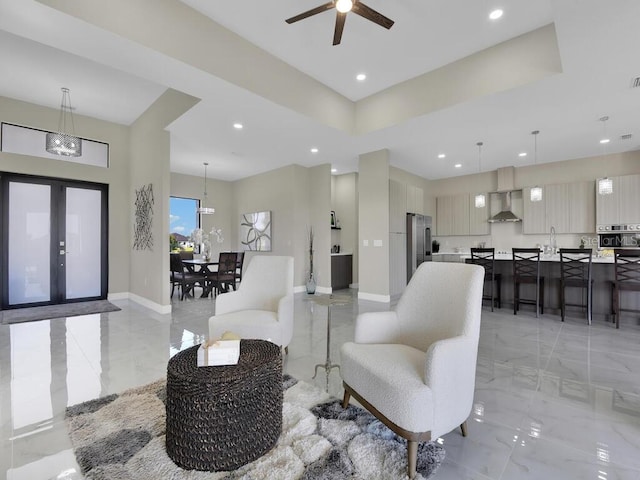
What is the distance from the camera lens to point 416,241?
7000 mm

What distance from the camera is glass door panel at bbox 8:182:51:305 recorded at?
209 inches

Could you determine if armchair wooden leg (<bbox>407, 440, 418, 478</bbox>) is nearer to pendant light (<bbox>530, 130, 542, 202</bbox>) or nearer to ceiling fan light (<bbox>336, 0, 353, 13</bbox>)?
ceiling fan light (<bbox>336, 0, 353, 13</bbox>)

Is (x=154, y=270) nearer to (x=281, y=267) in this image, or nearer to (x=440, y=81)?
(x=281, y=267)

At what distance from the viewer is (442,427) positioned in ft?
5.00

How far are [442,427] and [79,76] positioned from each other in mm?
6227

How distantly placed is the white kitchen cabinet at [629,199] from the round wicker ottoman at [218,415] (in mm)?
7956

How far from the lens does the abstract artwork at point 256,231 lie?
7771 mm

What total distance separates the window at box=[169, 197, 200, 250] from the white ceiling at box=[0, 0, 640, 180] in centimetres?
245

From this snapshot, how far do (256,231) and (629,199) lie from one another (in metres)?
8.28

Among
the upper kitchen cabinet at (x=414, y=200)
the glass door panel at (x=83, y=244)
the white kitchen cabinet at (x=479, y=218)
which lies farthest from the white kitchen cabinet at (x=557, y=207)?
the glass door panel at (x=83, y=244)

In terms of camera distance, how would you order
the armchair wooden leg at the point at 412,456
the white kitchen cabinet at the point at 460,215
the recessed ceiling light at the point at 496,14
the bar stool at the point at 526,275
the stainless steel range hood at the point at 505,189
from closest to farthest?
the armchair wooden leg at the point at 412,456 < the recessed ceiling light at the point at 496,14 < the bar stool at the point at 526,275 < the stainless steel range hood at the point at 505,189 < the white kitchen cabinet at the point at 460,215

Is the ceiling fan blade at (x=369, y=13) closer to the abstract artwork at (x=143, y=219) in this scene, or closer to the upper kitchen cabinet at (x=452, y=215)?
the abstract artwork at (x=143, y=219)

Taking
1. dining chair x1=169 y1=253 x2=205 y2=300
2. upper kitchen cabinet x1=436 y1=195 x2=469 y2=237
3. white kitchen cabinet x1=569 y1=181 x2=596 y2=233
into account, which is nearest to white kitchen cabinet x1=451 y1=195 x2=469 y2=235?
upper kitchen cabinet x1=436 y1=195 x2=469 y2=237

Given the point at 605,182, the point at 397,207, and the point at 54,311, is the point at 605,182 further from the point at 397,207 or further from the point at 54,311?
the point at 54,311
